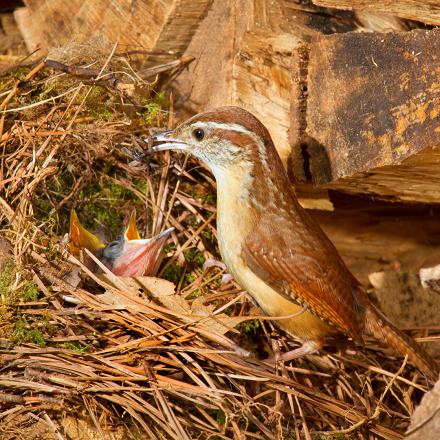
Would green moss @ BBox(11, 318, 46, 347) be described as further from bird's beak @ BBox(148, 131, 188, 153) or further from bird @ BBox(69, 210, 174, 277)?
bird's beak @ BBox(148, 131, 188, 153)

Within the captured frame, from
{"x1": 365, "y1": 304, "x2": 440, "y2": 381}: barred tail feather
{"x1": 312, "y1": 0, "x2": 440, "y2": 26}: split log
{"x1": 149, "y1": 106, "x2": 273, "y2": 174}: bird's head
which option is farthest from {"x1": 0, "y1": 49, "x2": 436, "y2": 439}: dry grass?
{"x1": 312, "y1": 0, "x2": 440, "y2": 26}: split log

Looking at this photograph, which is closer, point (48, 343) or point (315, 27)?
point (48, 343)

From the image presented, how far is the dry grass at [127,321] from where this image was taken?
3.13m

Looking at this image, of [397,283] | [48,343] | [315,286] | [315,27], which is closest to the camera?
[48,343]

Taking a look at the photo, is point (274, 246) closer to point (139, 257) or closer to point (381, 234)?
point (139, 257)

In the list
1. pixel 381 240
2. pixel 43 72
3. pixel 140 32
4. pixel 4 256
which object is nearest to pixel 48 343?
pixel 4 256

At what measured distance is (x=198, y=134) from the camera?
3.67m

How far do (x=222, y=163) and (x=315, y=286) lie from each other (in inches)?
30.3

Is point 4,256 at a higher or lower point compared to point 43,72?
lower

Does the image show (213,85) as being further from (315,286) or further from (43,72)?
(315,286)

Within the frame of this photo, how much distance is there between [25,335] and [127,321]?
0.45 meters

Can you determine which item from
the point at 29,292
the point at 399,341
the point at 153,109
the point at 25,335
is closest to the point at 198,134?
the point at 153,109

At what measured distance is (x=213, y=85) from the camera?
163 inches

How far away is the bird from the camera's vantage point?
3711 millimetres
